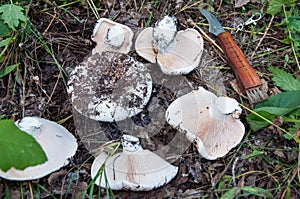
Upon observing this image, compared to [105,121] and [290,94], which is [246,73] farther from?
[105,121]

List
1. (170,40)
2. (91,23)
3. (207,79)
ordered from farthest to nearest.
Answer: (91,23), (207,79), (170,40)

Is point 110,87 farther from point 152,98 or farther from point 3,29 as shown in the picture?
point 3,29

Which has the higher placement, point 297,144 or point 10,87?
point 10,87

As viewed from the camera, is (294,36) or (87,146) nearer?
(87,146)

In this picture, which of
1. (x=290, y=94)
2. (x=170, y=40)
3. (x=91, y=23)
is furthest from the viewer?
(x=91, y=23)

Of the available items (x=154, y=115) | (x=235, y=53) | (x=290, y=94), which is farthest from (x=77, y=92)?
(x=290, y=94)

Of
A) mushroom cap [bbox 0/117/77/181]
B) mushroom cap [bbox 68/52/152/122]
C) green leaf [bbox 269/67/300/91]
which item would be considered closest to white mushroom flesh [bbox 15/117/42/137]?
mushroom cap [bbox 0/117/77/181]

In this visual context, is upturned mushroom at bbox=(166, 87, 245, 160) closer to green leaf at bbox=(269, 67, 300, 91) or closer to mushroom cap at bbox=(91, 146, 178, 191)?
mushroom cap at bbox=(91, 146, 178, 191)
